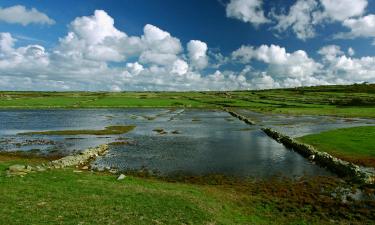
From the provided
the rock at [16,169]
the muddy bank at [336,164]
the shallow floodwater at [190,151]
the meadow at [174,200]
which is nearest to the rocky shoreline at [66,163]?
the rock at [16,169]

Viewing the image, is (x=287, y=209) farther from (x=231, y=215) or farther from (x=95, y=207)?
(x=95, y=207)

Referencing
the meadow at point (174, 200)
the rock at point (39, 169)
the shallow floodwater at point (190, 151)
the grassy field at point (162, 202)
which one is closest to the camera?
the grassy field at point (162, 202)

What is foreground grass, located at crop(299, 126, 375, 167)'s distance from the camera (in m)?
42.0

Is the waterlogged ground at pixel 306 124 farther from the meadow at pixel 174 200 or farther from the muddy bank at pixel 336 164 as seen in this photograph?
the meadow at pixel 174 200

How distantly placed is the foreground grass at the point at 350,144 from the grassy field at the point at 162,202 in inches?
478

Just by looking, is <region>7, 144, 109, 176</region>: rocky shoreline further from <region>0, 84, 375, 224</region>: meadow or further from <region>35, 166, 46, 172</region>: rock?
<region>0, 84, 375, 224</region>: meadow

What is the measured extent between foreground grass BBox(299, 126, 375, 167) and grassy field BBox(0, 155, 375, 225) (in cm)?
1213

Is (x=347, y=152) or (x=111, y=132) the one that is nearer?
(x=347, y=152)

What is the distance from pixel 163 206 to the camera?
23.4 metres

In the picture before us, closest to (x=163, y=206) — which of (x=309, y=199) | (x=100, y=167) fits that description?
(x=309, y=199)

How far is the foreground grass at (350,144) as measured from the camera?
41969 mm

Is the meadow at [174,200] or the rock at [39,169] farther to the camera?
the rock at [39,169]

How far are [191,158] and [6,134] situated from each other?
A: 47061 millimetres

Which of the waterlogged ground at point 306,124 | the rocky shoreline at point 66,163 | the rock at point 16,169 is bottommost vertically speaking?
the waterlogged ground at point 306,124
